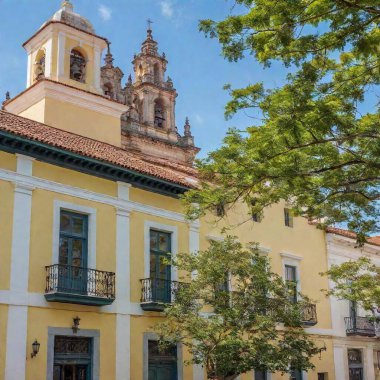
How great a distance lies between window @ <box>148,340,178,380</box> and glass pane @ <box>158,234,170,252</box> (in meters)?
2.84

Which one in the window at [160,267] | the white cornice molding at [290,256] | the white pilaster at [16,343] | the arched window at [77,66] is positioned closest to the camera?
the white pilaster at [16,343]

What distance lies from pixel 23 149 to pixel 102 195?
2.81 m

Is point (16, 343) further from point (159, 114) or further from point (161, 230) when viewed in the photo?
point (159, 114)

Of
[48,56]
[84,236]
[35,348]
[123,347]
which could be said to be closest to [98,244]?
[84,236]

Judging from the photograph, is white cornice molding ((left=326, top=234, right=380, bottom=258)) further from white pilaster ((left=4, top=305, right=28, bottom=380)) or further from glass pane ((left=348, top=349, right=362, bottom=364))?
white pilaster ((left=4, top=305, right=28, bottom=380))

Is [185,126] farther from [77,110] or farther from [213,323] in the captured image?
[213,323]

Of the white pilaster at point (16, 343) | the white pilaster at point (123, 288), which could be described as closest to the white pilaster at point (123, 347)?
the white pilaster at point (123, 288)

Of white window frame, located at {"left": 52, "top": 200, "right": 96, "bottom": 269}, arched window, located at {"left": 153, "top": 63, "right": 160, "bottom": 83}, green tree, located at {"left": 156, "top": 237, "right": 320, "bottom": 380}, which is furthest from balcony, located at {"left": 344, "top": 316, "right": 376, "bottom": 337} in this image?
arched window, located at {"left": 153, "top": 63, "right": 160, "bottom": 83}

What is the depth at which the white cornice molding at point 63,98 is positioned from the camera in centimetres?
2448

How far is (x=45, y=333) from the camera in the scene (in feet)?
56.4

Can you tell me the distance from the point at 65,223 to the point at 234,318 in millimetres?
5186

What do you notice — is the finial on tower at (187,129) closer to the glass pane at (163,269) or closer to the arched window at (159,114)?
the arched window at (159,114)

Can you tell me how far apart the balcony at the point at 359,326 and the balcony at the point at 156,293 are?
10.3 metres

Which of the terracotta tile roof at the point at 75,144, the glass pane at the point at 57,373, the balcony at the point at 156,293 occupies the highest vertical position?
the terracotta tile roof at the point at 75,144
